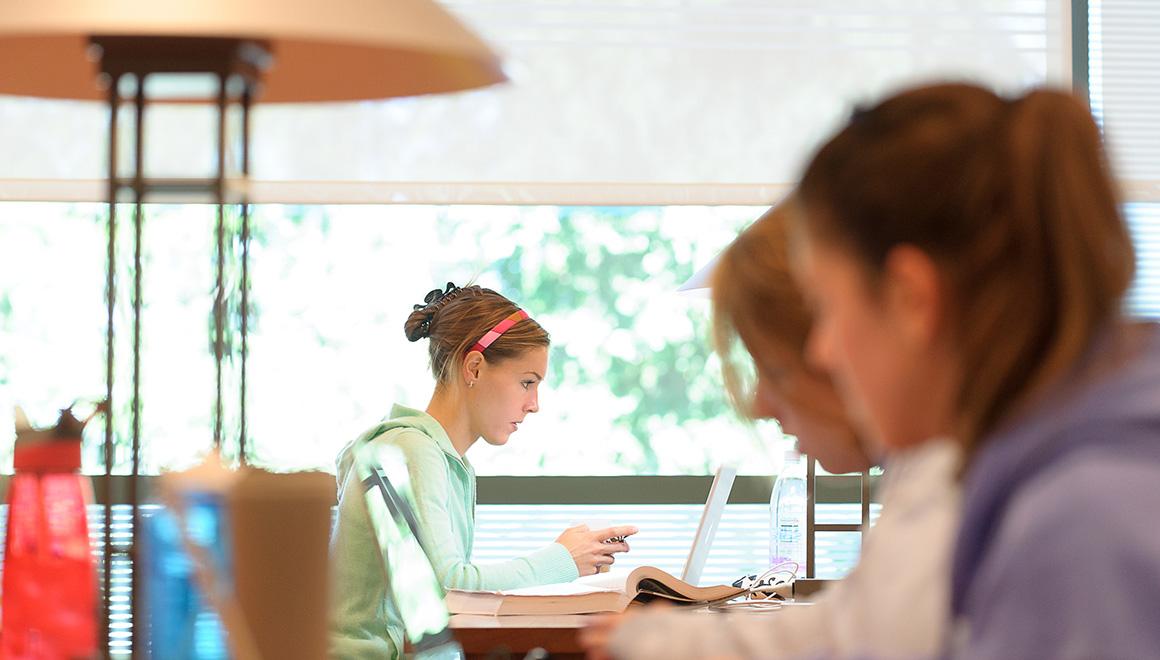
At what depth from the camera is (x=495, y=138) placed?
3918 mm

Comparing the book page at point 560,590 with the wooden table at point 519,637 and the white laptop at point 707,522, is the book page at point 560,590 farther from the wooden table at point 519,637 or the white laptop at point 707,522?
the white laptop at point 707,522

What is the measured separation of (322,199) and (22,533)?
2.82 m

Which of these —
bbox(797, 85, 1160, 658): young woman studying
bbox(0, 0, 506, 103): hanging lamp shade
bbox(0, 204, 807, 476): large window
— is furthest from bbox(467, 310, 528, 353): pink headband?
bbox(797, 85, 1160, 658): young woman studying

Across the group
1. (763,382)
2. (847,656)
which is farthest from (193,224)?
(847,656)

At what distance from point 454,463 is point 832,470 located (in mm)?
1286

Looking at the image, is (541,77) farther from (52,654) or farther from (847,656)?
(847,656)

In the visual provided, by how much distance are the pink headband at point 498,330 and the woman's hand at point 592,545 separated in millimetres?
484

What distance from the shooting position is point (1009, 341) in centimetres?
67

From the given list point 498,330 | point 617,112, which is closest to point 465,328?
point 498,330

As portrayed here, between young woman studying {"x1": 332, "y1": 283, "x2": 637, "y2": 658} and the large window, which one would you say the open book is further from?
the large window

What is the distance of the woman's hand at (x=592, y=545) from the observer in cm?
264

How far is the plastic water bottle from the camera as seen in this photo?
10.6ft

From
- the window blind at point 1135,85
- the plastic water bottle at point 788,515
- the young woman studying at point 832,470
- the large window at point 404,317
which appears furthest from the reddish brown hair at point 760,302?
the window blind at point 1135,85

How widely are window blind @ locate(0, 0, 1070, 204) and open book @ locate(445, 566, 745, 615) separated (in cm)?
182
